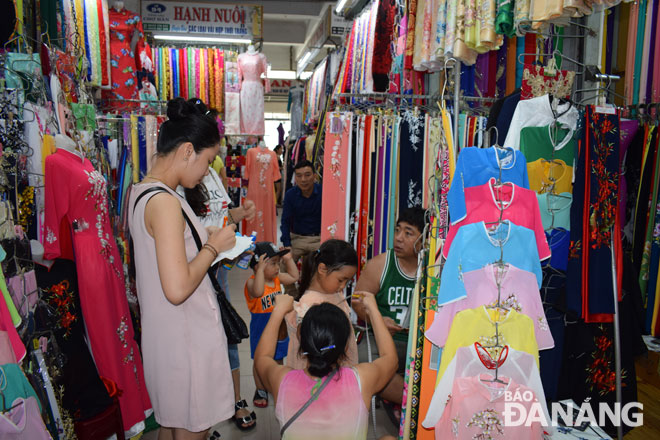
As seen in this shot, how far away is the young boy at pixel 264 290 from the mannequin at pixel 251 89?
421cm

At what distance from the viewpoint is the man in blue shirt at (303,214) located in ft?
15.3

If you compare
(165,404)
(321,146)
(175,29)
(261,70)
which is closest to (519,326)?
(165,404)

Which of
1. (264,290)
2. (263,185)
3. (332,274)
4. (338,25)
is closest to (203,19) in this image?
(338,25)

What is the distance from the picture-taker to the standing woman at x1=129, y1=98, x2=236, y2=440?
1639 mm

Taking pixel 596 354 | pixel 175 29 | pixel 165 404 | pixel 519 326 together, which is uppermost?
pixel 175 29

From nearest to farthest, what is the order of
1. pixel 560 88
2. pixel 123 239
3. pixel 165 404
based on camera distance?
1. pixel 165 404
2. pixel 560 88
3. pixel 123 239

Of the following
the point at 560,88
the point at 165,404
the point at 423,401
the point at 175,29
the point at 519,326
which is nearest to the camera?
the point at 165,404

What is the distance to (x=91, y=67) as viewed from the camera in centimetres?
454

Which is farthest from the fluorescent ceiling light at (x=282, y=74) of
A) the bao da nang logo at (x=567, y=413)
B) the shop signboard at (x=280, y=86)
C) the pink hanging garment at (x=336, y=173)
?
the bao da nang logo at (x=567, y=413)

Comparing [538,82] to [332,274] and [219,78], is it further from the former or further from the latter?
[219,78]

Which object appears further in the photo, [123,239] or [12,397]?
[123,239]

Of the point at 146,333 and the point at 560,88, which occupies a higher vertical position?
the point at 560,88

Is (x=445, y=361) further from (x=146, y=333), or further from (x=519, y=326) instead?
(x=146, y=333)

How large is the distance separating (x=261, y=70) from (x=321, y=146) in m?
2.74
